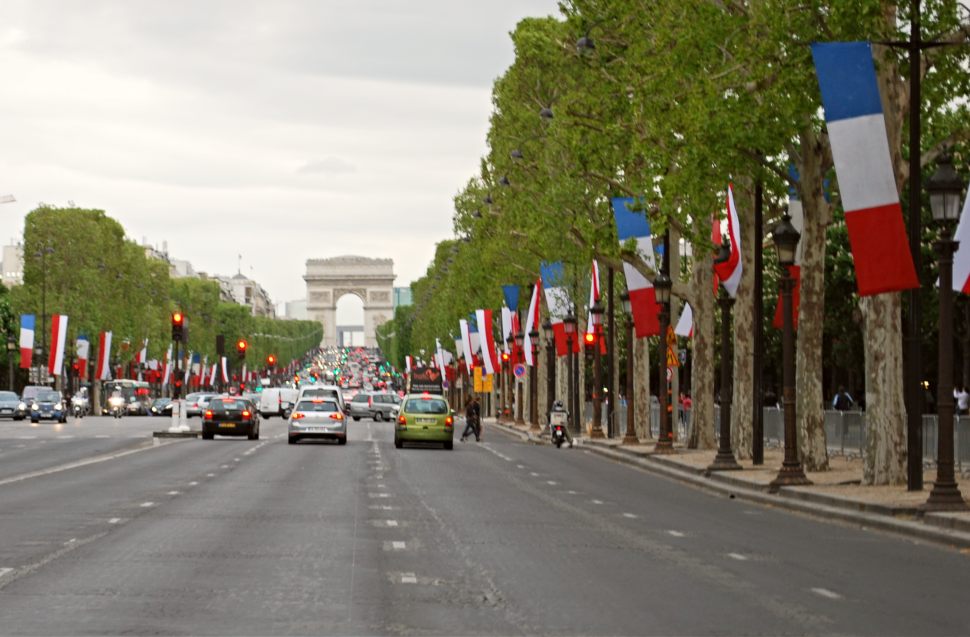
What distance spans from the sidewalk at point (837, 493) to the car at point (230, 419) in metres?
20.5

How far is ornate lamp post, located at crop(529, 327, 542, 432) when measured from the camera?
76000mm

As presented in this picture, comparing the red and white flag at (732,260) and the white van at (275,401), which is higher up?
the red and white flag at (732,260)

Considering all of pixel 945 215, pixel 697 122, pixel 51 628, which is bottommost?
pixel 51 628

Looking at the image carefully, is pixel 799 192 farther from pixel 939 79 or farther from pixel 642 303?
pixel 642 303

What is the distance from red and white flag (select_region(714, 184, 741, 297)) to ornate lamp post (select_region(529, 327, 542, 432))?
34.3m

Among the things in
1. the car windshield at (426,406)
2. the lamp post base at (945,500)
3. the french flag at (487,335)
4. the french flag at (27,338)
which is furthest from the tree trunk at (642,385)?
the french flag at (27,338)

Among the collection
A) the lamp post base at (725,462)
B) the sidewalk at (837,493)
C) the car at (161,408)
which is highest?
the car at (161,408)

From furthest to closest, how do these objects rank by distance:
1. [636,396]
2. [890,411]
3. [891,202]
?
1. [636,396]
2. [890,411]
3. [891,202]

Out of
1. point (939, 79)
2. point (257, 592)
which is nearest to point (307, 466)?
point (939, 79)

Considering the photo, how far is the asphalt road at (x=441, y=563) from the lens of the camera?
1325 centimetres

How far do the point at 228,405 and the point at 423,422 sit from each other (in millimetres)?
11388

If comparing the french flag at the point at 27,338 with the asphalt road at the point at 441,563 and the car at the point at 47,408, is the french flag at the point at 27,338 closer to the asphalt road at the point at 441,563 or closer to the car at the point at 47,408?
the car at the point at 47,408

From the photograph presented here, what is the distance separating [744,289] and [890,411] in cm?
1262

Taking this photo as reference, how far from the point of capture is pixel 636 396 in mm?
60375
